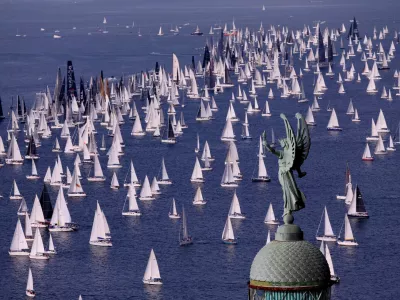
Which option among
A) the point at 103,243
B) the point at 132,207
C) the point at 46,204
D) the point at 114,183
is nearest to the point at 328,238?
the point at 103,243

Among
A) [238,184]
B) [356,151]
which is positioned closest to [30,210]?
[238,184]

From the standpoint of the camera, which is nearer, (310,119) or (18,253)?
(18,253)

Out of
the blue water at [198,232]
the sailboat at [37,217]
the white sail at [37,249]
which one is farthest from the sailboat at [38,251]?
the sailboat at [37,217]

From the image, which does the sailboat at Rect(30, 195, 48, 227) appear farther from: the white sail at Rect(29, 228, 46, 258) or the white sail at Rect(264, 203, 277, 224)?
the white sail at Rect(264, 203, 277, 224)

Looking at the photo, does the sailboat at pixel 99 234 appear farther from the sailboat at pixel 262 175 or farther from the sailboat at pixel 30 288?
the sailboat at pixel 262 175

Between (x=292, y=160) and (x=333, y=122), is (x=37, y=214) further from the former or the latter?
(x=292, y=160)

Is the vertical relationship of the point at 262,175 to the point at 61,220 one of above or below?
below

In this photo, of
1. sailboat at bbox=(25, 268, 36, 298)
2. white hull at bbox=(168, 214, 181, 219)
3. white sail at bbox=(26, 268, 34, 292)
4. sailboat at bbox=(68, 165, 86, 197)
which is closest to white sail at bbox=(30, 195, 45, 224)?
white hull at bbox=(168, 214, 181, 219)
